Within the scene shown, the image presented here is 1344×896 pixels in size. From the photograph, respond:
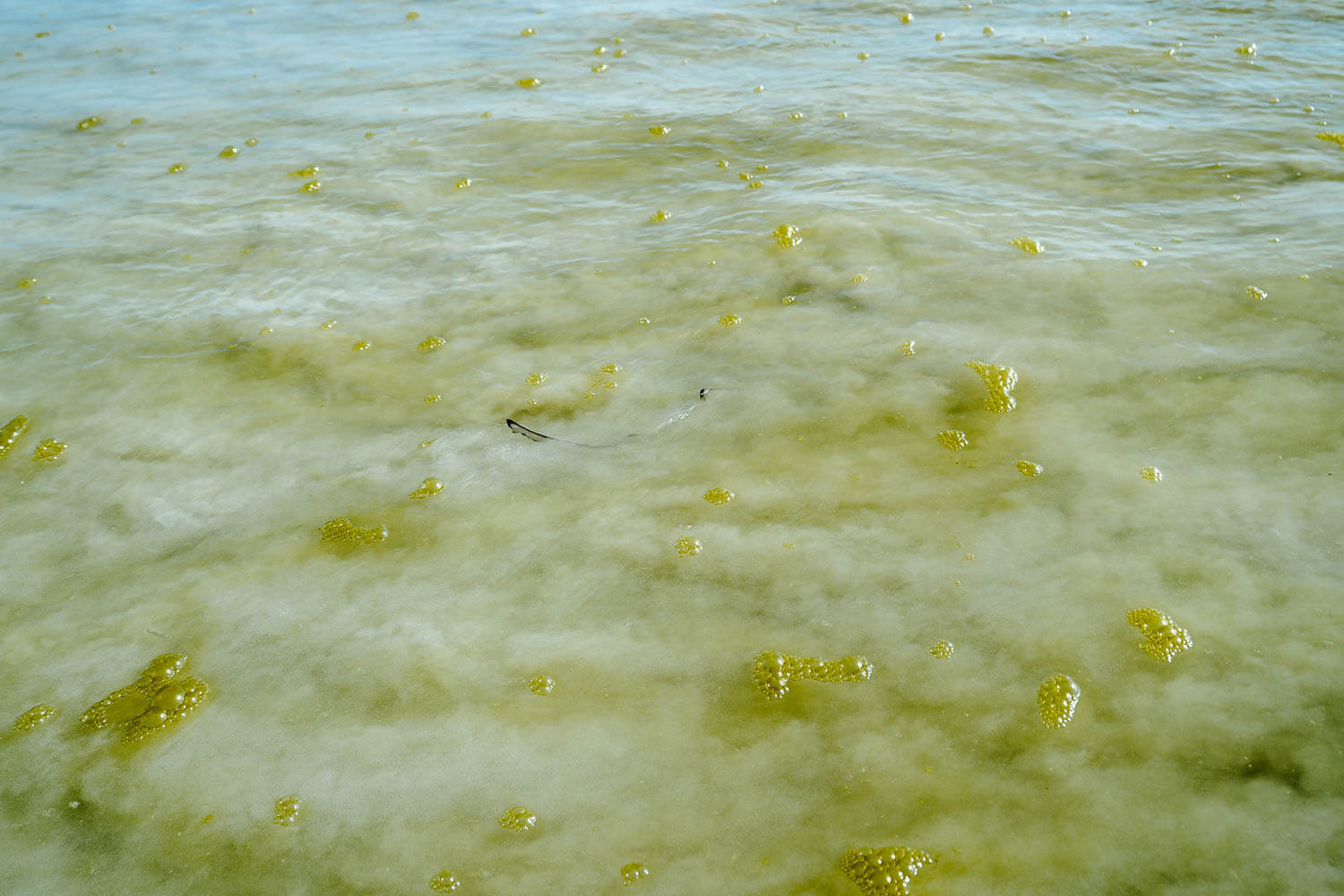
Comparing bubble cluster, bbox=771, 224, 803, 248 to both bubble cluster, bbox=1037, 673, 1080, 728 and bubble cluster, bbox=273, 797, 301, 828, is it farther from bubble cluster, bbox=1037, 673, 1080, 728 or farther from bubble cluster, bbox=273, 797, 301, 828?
bubble cluster, bbox=273, 797, 301, 828

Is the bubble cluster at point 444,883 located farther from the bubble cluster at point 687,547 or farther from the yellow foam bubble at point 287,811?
the bubble cluster at point 687,547

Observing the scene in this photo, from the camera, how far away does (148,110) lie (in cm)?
673

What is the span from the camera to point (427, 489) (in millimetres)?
3135

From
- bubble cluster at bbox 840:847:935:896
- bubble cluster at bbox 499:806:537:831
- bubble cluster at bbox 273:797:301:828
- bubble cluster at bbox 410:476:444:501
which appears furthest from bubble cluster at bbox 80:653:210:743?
bubble cluster at bbox 840:847:935:896

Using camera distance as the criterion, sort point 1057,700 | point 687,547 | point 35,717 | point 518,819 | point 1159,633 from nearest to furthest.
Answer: point 518,819 < point 1057,700 < point 1159,633 < point 35,717 < point 687,547

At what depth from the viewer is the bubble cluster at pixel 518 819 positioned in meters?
2.09

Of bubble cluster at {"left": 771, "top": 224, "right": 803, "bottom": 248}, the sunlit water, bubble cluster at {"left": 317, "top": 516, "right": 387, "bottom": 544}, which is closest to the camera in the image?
the sunlit water

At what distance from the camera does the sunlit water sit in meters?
2.08

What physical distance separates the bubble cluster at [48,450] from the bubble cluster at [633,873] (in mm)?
3100

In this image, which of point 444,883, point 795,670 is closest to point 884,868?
point 795,670

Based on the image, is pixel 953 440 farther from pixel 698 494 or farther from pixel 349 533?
pixel 349 533

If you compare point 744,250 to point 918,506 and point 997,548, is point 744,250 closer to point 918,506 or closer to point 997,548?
point 918,506

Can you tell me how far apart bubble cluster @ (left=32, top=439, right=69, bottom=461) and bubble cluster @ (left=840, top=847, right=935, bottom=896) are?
3.57 meters

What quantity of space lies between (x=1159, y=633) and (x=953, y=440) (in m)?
0.99
